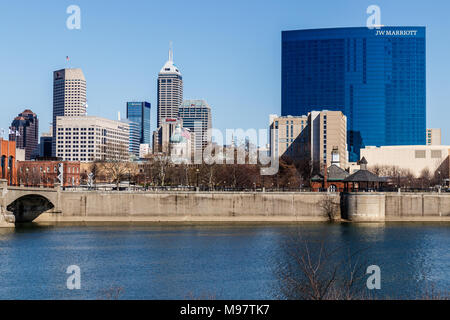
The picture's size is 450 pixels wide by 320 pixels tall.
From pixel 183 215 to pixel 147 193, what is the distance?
6.66 metres

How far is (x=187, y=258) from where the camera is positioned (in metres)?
56.9

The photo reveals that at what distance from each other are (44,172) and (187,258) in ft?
352

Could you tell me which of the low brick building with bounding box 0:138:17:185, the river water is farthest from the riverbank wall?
the low brick building with bounding box 0:138:17:185

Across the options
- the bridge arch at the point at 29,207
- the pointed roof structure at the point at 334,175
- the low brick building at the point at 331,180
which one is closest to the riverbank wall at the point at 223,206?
the bridge arch at the point at 29,207

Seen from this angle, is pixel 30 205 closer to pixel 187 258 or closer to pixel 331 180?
pixel 187 258

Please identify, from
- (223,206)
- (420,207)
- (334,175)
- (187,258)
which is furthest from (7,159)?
(420,207)

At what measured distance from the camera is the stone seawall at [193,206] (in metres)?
95.2

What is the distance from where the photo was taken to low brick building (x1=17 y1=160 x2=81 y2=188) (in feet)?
491

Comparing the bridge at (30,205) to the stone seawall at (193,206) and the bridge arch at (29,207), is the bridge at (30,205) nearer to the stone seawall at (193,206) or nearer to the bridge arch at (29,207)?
the bridge arch at (29,207)

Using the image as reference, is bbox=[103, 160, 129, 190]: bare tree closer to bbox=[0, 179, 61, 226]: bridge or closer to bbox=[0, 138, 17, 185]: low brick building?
bbox=[0, 179, 61, 226]: bridge

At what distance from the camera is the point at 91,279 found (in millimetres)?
46688

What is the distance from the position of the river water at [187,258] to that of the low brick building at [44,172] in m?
65.4
